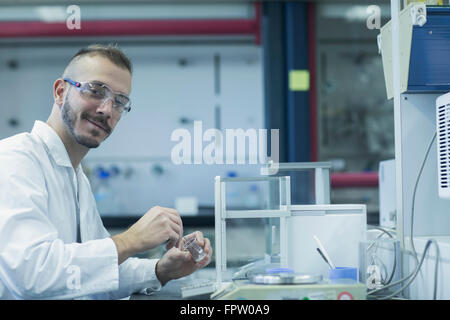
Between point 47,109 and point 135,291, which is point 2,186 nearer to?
point 135,291

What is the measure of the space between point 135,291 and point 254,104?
241cm

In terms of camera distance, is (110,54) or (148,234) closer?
(148,234)

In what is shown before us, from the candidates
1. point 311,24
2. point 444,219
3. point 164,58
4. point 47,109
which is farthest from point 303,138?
point 444,219

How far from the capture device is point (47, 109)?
11.5ft

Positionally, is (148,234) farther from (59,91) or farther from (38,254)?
A: (59,91)

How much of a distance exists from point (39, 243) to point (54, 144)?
344 millimetres

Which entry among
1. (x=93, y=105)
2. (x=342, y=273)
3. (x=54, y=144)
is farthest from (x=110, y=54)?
(x=342, y=273)

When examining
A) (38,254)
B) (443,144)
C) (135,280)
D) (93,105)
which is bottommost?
(135,280)

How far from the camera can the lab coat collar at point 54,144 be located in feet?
3.97

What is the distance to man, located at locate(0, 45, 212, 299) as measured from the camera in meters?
0.94

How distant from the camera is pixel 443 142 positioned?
1.13 meters

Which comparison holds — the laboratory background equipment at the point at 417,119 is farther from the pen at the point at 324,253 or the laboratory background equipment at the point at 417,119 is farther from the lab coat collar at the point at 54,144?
the lab coat collar at the point at 54,144

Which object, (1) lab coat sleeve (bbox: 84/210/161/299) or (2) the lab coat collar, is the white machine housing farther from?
(2) the lab coat collar

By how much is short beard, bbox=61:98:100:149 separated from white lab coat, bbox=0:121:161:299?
94mm
